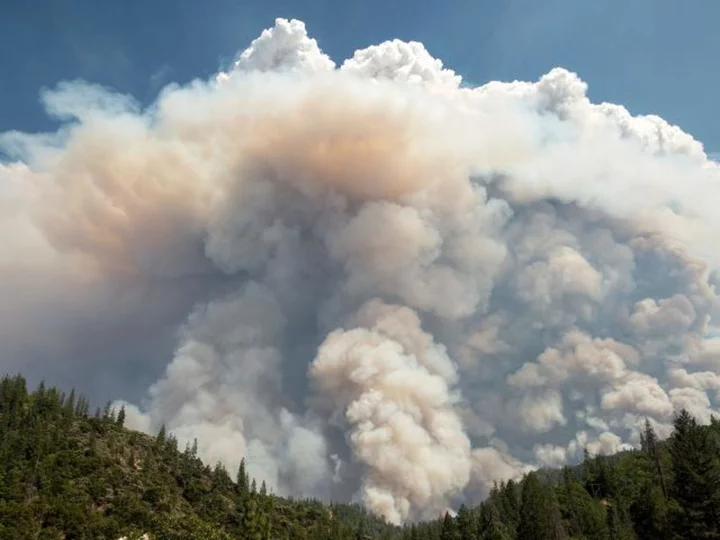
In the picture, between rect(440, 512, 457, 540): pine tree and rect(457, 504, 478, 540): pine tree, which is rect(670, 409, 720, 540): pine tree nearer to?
rect(457, 504, 478, 540): pine tree

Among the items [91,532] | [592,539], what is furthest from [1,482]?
[592,539]

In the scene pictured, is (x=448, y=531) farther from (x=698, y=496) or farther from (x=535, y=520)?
(x=698, y=496)

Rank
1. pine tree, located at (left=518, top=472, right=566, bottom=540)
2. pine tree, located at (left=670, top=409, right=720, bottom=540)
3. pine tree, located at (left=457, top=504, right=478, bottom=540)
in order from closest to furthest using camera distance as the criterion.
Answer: pine tree, located at (left=670, top=409, right=720, bottom=540) < pine tree, located at (left=518, top=472, right=566, bottom=540) < pine tree, located at (left=457, top=504, right=478, bottom=540)

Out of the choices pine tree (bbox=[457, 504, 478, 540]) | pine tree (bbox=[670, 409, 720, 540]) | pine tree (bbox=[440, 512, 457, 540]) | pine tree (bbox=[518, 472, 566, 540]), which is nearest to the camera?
pine tree (bbox=[670, 409, 720, 540])

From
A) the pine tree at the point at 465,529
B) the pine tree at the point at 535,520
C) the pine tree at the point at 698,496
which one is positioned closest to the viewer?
the pine tree at the point at 698,496

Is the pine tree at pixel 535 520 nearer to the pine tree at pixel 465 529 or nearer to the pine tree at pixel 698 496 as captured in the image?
the pine tree at pixel 465 529

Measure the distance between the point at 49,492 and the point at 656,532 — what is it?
191m

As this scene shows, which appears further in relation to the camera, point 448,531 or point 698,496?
point 448,531

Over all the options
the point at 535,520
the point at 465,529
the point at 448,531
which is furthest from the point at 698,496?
the point at 448,531

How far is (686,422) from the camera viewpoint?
126000 mm

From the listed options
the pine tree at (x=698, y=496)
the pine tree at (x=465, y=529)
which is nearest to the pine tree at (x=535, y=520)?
the pine tree at (x=465, y=529)

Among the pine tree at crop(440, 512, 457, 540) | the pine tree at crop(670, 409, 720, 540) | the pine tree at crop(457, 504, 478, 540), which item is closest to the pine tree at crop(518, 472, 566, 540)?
the pine tree at crop(457, 504, 478, 540)

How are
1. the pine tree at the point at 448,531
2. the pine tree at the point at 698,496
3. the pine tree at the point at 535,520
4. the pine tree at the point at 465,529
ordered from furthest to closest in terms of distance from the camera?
1. the pine tree at the point at 448,531
2. the pine tree at the point at 465,529
3. the pine tree at the point at 535,520
4. the pine tree at the point at 698,496

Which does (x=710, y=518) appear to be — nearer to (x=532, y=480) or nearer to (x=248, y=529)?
(x=532, y=480)
